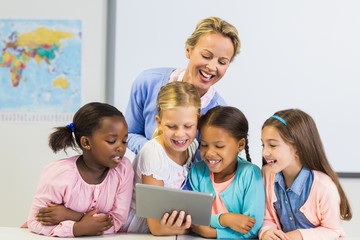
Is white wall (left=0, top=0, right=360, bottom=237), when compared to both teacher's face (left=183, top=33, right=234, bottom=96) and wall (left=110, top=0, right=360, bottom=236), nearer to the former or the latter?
wall (left=110, top=0, right=360, bottom=236)

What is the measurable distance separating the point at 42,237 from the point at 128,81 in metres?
1.39

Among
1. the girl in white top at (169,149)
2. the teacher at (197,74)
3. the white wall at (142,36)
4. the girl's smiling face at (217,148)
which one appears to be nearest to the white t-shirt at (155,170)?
the girl in white top at (169,149)

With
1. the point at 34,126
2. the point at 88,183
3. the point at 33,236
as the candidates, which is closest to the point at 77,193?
the point at 88,183

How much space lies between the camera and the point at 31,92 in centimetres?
296

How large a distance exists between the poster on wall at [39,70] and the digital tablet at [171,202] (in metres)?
1.47

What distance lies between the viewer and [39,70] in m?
2.94

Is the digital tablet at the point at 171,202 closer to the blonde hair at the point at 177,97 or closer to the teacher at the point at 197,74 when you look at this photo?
the blonde hair at the point at 177,97

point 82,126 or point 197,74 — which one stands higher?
point 197,74

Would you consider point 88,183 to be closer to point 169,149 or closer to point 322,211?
point 169,149

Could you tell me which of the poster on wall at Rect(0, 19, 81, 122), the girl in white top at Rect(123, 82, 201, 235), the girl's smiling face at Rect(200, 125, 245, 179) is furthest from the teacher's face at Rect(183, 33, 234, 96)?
the poster on wall at Rect(0, 19, 81, 122)

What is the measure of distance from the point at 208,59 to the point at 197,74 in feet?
0.27

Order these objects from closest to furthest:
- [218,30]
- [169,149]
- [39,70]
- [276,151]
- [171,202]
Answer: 1. [171,202]
2. [276,151]
3. [169,149]
4. [218,30]
5. [39,70]

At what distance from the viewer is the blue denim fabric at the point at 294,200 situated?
1.68m

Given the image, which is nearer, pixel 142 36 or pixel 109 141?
pixel 109 141
